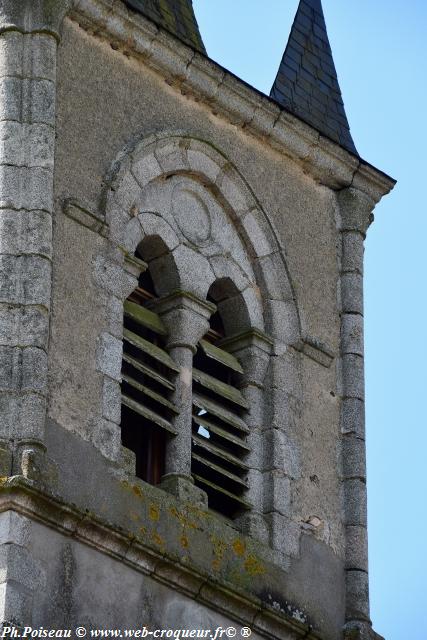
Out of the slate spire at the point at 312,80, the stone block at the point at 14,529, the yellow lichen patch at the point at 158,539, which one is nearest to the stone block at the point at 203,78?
the slate spire at the point at 312,80

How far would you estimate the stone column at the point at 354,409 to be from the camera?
18.0m

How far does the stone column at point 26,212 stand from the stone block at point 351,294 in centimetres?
296

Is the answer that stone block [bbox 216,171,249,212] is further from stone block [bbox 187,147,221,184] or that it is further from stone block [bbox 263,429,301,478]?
stone block [bbox 263,429,301,478]

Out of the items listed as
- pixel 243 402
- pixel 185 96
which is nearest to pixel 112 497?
pixel 243 402

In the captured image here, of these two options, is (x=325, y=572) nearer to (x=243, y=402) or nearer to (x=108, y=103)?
(x=243, y=402)

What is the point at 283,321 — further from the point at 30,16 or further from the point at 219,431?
the point at 30,16

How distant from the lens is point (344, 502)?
18328 millimetres

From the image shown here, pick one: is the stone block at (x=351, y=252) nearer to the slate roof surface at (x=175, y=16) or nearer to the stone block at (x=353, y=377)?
the stone block at (x=353, y=377)

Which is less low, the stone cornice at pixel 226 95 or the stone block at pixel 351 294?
the stone cornice at pixel 226 95

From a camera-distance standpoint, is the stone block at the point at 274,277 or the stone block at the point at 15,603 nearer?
the stone block at the point at 15,603

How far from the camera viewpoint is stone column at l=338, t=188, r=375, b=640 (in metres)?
18.0

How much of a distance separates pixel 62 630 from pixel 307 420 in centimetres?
326

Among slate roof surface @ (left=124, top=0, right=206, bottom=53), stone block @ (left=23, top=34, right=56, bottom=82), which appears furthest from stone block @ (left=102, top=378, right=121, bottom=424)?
slate roof surface @ (left=124, top=0, right=206, bottom=53)

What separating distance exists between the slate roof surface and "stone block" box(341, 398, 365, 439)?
245cm
